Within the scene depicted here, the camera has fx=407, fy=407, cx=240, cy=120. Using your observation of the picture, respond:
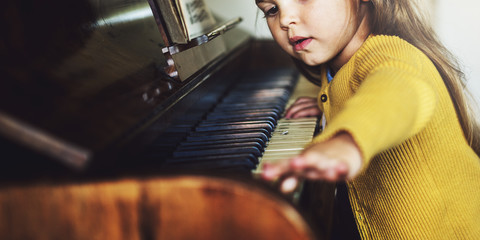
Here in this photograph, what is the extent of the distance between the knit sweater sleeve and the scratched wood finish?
0.14 m

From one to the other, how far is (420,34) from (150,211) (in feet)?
3.09

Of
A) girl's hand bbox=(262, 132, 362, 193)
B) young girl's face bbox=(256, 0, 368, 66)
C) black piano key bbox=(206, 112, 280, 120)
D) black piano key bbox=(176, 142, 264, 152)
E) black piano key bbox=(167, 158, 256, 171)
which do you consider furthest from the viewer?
black piano key bbox=(206, 112, 280, 120)

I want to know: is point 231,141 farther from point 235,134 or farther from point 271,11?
point 271,11

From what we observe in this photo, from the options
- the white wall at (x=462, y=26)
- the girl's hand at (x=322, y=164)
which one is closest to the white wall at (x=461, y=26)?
the white wall at (x=462, y=26)

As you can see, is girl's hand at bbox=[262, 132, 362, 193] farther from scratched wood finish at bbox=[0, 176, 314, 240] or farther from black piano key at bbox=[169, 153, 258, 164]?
black piano key at bbox=[169, 153, 258, 164]

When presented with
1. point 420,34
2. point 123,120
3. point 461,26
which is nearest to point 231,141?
point 123,120

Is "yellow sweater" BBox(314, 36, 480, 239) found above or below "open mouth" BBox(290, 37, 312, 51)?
below

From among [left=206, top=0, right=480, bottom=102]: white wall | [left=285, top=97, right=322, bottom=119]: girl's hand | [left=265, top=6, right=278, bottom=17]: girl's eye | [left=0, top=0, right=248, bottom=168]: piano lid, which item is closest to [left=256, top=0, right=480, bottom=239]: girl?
[left=265, top=6, right=278, bottom=17]: girl's eye

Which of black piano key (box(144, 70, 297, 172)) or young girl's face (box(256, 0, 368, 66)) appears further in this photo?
young girl's face (box(256, 0, 368, 66))

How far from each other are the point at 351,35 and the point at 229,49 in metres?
0.66

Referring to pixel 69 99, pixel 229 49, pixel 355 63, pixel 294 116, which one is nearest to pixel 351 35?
pixel 355 63

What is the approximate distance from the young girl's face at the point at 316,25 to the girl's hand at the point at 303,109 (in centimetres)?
22

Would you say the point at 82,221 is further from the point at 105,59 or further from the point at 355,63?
the point at 355,63

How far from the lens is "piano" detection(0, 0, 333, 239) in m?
0.60
